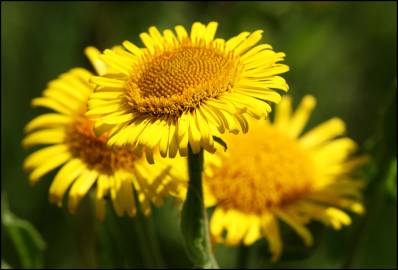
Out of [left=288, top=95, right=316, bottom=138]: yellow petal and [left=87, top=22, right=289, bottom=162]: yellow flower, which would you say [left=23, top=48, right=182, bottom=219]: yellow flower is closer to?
[left=87, top=22, right=289, bottom=162]: yellow flower

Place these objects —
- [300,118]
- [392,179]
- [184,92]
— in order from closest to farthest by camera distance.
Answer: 1. [184,92]
2. [392,179]
3. [300,118]

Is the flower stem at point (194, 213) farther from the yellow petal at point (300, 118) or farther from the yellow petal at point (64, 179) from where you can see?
the yellow petal at point (300, 118)

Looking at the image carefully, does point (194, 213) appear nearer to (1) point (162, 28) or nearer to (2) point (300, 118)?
(2) point (300, 118)

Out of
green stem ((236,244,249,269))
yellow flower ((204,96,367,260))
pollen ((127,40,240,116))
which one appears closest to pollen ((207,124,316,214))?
yellow flower ((204,96,367,260))

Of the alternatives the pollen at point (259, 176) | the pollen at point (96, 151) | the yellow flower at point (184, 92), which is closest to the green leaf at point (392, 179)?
the pollen at point (259, 176)

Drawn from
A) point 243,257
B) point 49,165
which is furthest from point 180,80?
point 243,257

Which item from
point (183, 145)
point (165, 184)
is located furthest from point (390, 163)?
point (183, 145)

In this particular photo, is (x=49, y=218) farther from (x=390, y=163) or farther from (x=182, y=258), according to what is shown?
(x=390, y=163)
